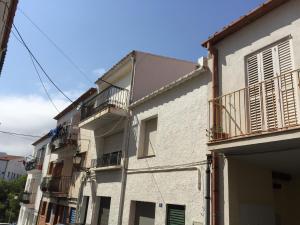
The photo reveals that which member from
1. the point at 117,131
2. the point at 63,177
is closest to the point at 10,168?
the point at 63,177

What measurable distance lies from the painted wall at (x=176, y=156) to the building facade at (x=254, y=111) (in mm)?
705

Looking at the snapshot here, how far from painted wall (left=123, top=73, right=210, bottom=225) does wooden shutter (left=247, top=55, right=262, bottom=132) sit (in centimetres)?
148

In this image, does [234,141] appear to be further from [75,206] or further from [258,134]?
[75,206]

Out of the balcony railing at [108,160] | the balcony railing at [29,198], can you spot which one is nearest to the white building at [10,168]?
the balcony railing at [29,198]

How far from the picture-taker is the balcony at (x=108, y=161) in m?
12.5

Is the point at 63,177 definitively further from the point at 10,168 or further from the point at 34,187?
the point at 10,168

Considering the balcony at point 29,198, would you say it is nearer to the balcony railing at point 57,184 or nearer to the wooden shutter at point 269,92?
the balcony railing at point 57,184

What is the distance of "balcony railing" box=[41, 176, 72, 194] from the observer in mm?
17906

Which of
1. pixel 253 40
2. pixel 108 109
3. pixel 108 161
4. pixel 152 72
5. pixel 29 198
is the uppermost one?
pixel 152 72

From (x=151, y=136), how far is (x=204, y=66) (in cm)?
367

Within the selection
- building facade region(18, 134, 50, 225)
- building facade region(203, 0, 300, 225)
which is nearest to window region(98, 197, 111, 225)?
building facade region(203, 0, 300, 225)

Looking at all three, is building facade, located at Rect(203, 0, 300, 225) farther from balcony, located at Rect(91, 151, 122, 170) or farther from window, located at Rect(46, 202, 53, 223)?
window, located at Rect(46, 202, 53, 223)

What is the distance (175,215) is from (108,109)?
5.58 m

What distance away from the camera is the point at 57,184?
63.9ft
